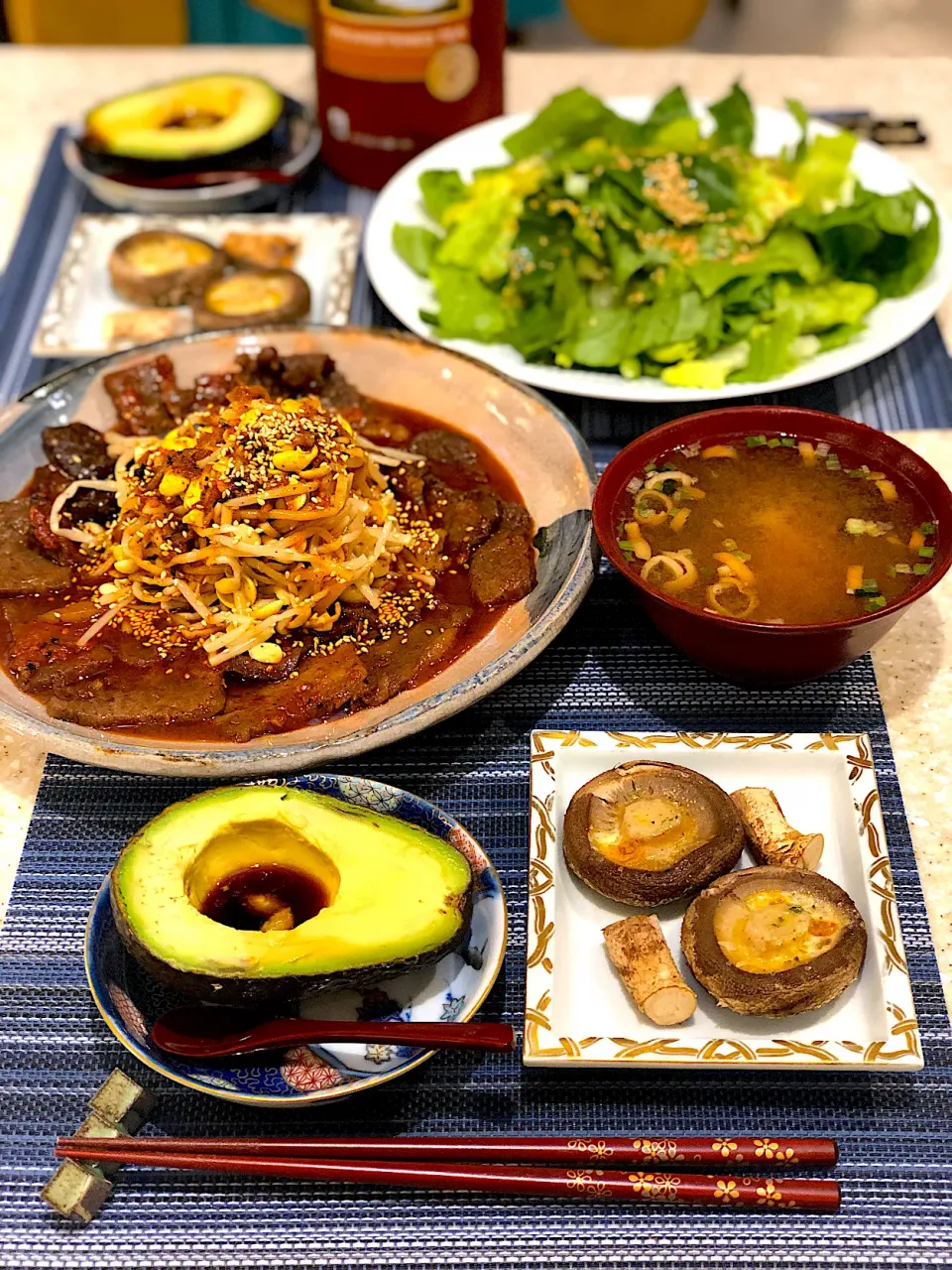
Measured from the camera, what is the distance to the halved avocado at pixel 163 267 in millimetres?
3402

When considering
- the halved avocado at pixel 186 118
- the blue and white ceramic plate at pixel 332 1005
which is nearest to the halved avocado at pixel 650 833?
the blue and white ceramic plate at pixel 332 1005

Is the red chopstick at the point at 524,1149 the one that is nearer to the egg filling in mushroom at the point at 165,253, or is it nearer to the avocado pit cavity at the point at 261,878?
the avocado pit cavity at the point at 261,878

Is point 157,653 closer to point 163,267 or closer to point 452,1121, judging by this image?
point 452,1121

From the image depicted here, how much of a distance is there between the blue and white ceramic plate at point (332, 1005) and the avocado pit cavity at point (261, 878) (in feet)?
0.45

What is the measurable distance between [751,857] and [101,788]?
121cm

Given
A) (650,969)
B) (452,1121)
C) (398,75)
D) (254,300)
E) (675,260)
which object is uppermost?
(398,75)

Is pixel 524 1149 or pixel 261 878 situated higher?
pixel 261 878

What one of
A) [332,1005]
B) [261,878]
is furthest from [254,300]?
[332,1005]

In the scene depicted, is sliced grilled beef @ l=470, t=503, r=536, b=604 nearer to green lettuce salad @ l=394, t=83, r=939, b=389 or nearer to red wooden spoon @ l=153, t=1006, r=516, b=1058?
green lettuce salad @ l=394, t=83, r=939, b=389

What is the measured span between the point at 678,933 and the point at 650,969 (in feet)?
0.54

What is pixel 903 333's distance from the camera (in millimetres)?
3047

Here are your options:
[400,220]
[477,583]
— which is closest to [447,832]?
[477,583]

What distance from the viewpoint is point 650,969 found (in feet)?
5.84

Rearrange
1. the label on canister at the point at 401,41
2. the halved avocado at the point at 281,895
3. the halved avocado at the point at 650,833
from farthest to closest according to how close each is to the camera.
Answer: 1. the label on canister at the point at 401,41
2. the halved avocado at the point at 650,833
3. the halved avocado at the point at 281,895
